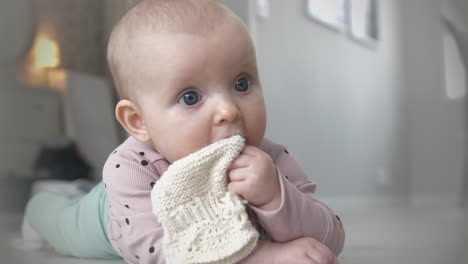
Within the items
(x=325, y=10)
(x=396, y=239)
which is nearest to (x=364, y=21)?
(x=325, y=10)

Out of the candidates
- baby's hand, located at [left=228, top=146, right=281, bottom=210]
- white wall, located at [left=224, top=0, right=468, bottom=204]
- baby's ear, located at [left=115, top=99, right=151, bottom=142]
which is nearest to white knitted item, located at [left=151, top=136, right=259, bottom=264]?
baby's hand, located at [left=228, top=146, right=281, bottom=210]

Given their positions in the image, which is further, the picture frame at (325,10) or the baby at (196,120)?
the picture frame at (325,10)

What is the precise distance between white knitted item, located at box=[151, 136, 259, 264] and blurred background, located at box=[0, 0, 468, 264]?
0.16m

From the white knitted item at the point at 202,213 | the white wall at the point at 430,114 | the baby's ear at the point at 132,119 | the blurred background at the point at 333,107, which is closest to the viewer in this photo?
the white knitted item at the point at 202,213

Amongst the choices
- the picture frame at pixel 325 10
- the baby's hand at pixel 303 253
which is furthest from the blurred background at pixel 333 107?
the baby's hand at pixel 303 253

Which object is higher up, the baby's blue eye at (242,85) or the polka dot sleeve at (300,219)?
the baby's blue eye at (242,85)

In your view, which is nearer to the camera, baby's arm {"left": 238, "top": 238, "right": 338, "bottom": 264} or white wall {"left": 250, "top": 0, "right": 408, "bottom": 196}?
baby's arm {"left": 238, "top": 238, "right": 338, "bottom": 264}

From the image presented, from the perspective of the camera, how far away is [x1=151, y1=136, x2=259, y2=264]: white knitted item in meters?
0.60

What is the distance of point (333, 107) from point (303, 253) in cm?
37

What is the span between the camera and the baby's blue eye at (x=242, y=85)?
25.9 inches

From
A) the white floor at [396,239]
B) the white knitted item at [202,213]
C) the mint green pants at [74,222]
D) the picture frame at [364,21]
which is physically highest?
the picture frame at [364,21]

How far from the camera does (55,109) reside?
120 cm

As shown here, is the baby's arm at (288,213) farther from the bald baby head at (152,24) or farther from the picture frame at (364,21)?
the picture frame at (364,21)

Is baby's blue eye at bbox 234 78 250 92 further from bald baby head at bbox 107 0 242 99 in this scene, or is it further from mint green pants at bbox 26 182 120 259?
mint green pants at bbox 26 182 120 259
